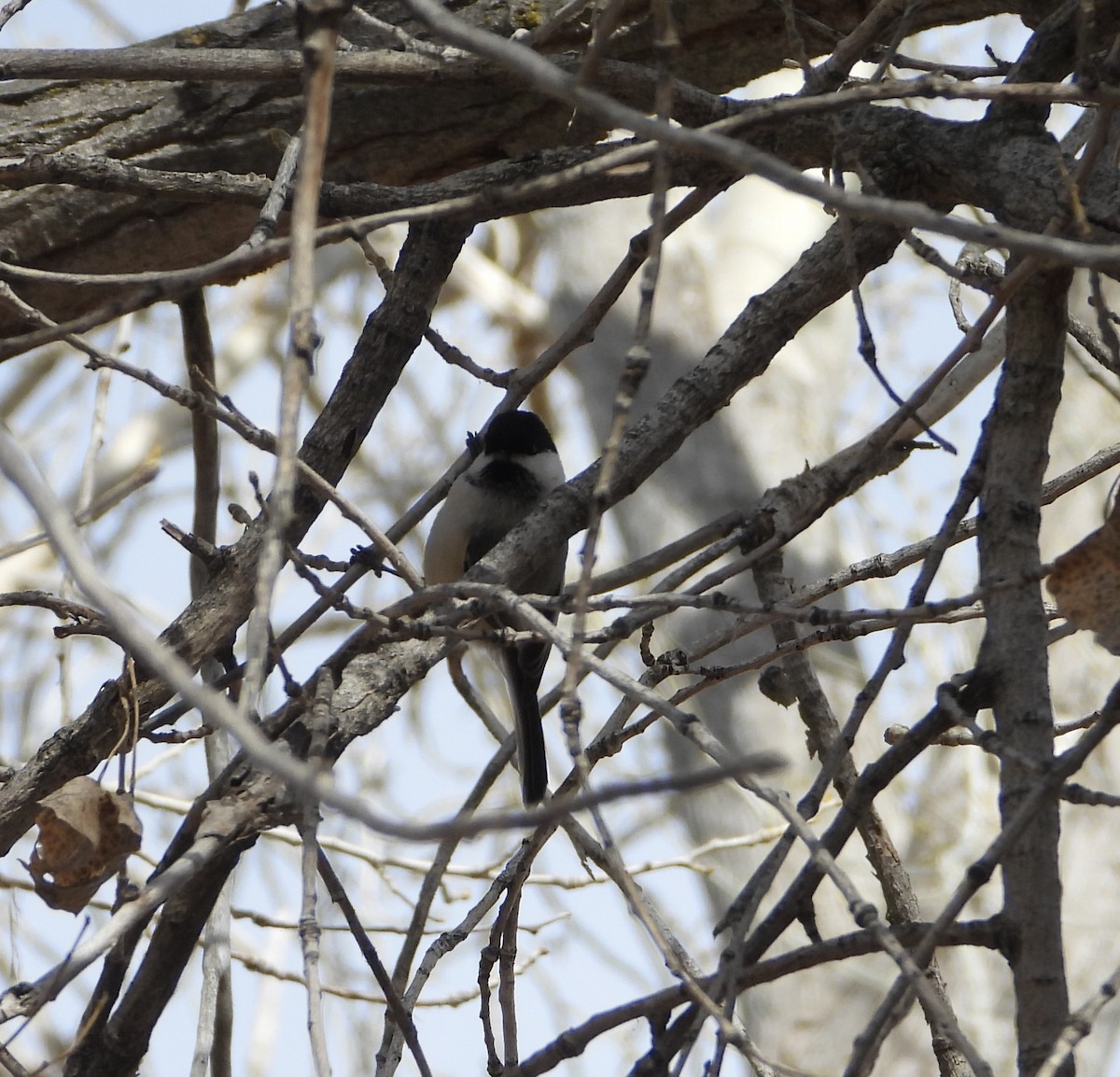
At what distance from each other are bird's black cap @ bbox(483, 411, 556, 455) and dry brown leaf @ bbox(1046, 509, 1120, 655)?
2897mm

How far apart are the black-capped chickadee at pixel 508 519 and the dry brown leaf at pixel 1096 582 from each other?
2.46 metres

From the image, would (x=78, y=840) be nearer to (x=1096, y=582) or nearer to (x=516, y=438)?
(x=1096, y=582)

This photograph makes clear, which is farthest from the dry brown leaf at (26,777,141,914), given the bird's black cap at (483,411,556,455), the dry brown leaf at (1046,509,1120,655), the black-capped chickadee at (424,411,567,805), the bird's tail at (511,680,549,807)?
the bird's black cap at (483,411,556,455)

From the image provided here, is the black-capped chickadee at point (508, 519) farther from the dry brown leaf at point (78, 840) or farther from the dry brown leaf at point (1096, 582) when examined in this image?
the dry brown leaf at point (1096, 582)

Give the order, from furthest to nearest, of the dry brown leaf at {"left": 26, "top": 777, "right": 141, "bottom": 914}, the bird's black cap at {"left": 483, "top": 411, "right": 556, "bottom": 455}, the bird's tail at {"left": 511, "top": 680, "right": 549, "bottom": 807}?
the bird's black cap at {"left": 483, "top": 411, "right": 556, "bottom": 455}
the bird's tail at {"left": 511, "top": 680, "right": 549, "bottom": 807}
the dry brown leaf at {"left": 26, "top": 777, "right": 141, "bottom": 914}

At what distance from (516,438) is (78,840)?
2.97m

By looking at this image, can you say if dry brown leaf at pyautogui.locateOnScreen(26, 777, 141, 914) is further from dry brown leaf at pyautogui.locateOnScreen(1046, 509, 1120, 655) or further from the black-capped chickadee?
the black-capped chickadee

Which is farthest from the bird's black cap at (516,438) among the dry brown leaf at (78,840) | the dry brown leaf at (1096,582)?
the dry brown leaf at (1096,582)

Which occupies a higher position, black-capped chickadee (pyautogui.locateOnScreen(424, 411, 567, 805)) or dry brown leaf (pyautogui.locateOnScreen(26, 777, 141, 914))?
black-capped chickadee (pyautogui.locateOnScreen(424, 411, 567, 805))

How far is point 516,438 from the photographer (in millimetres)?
4402

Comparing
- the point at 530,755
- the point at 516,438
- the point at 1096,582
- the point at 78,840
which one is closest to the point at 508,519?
the point at 516,438

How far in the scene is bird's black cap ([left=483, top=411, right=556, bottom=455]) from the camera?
4.33 metres

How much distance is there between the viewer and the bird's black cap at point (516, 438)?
14.2 ft

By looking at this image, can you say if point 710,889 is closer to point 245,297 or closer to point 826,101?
point 245,297
